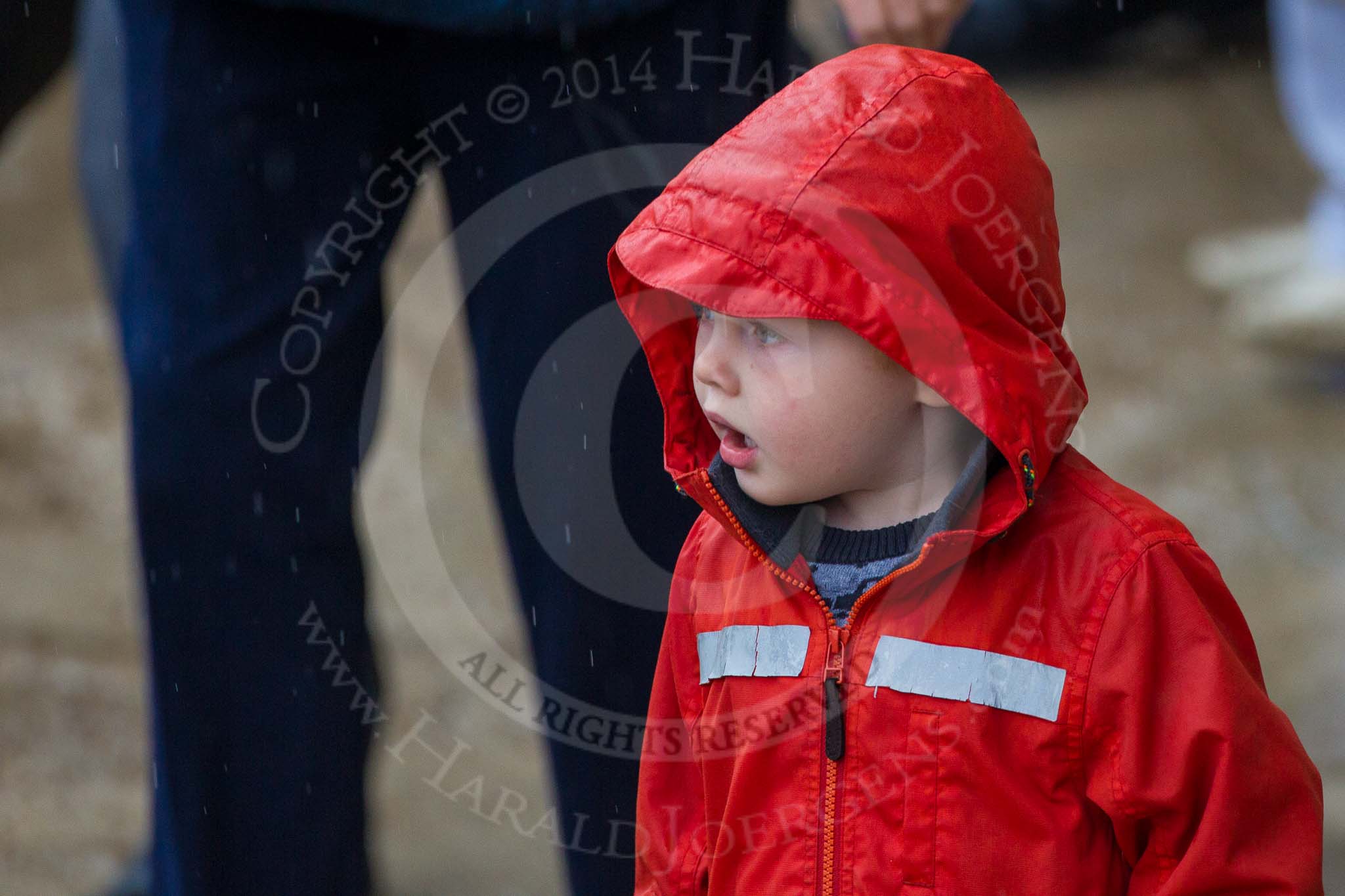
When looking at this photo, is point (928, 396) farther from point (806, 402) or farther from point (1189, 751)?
point (1189, 751)

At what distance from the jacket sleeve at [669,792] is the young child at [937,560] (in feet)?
0.29

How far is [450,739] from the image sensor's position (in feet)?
7.41

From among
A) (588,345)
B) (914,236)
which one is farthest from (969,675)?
(588,345)

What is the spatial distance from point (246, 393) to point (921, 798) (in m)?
0.70

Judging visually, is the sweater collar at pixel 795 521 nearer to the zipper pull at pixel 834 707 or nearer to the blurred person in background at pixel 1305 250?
the zipper pull at pixel 834 707

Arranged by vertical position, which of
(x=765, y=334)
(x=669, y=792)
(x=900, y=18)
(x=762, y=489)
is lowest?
(x=669, y=792)

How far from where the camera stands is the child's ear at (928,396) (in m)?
1.11

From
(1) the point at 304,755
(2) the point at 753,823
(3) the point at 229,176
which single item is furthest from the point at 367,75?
(2) the point at 753,823

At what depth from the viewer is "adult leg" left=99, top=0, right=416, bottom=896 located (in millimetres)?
1367

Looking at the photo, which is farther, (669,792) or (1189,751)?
(669,792)

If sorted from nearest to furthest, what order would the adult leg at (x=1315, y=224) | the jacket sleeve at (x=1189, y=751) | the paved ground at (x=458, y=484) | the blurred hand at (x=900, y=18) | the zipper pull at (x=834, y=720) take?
the jacket sleeve at (x=1189, y=751) < the zipper pull at (x=834, y=720) < the blurred hand at (x=900, y=18) < the paved ground at (x=458, y=484) < the adult leg at (x=1315, y=224)

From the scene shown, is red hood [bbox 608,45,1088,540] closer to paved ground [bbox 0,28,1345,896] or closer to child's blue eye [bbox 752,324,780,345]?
child's blue eye [bbox 752,324,780,345]

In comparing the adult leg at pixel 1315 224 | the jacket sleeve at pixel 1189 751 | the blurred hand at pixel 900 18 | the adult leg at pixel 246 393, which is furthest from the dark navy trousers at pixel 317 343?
the adult leg at pixel 1315 224

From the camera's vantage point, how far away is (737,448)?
1.15 metres
